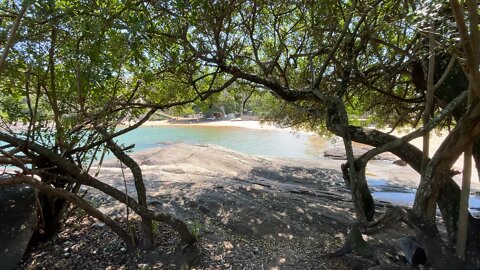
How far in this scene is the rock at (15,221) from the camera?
3928 mm

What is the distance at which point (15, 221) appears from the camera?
13.5 feet

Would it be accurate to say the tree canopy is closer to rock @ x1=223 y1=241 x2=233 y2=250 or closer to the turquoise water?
rock @ x1=223 y1=241 x2=233 y2=250

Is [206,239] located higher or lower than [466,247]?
lower

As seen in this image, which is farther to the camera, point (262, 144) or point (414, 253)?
point (262, 144)

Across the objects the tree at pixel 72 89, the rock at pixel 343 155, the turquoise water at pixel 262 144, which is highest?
the tree at pixel 72 89

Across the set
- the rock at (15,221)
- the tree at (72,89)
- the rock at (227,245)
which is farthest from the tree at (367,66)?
the rock at (15,221)

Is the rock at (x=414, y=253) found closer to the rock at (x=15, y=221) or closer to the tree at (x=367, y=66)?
the tree at (x=367, y=66)

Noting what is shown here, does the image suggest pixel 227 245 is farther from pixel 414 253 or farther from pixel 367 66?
pixel 367 66

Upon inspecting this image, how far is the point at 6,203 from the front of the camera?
4.14m

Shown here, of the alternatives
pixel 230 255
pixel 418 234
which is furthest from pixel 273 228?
pixel 418 234

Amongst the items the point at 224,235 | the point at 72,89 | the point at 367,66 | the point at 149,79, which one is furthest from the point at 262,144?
the point at 72,89

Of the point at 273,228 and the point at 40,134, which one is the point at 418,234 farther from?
the point at 40,134

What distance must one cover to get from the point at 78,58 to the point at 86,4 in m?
0.47

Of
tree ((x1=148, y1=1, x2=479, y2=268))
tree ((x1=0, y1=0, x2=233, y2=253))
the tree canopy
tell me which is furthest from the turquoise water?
tree ((x1=0, y1=0, x2=233, y2=253))
